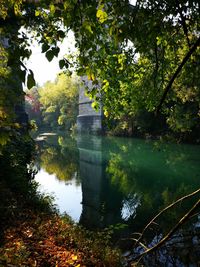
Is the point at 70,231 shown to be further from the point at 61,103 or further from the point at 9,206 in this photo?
the point at 61,103

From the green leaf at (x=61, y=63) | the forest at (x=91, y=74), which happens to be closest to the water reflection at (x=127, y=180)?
the forest at (x=91, y=74)

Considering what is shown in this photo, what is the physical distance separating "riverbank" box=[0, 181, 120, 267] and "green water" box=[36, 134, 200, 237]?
1.98 meters

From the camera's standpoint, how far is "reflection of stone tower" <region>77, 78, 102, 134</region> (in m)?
47.9

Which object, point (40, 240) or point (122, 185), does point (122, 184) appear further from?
point (40, 240)

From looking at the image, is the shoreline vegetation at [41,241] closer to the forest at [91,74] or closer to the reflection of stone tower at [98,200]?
the forest at [91,74]

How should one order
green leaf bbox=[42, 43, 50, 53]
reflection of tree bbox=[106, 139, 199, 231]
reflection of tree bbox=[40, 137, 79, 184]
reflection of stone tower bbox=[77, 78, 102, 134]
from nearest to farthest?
green leaf bbox=[42, 43, 50, 53] < reflection of tree bbox=[106, 139, 199, 231] < reflection of tree bbox=[40, 137, 79, 184] < reflection of stone tower bbox=[77, 78, 102, 134]

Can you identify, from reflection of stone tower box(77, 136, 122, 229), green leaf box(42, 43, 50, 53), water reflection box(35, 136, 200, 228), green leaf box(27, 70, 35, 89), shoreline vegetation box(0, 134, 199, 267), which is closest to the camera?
green leaf box(27, 70, 35, 89)

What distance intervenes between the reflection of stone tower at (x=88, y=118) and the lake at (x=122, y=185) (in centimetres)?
2561

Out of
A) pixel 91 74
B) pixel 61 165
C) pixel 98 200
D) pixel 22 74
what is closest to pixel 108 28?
pixel 91 74

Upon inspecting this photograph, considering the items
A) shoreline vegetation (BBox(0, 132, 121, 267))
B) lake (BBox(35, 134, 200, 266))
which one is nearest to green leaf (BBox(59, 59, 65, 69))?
shoreline vegetation (BBox(0, 132, 121, 267))

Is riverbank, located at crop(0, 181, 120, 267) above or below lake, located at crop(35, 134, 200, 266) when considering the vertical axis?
above

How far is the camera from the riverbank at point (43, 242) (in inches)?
185

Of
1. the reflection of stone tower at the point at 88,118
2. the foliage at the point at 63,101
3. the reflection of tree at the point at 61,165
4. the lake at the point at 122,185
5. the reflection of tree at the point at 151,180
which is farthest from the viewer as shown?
the foliage at the point at 63,101

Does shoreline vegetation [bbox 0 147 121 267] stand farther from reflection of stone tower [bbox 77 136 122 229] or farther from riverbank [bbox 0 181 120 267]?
reflection of stone tower [bbox 77 136 122 229]
